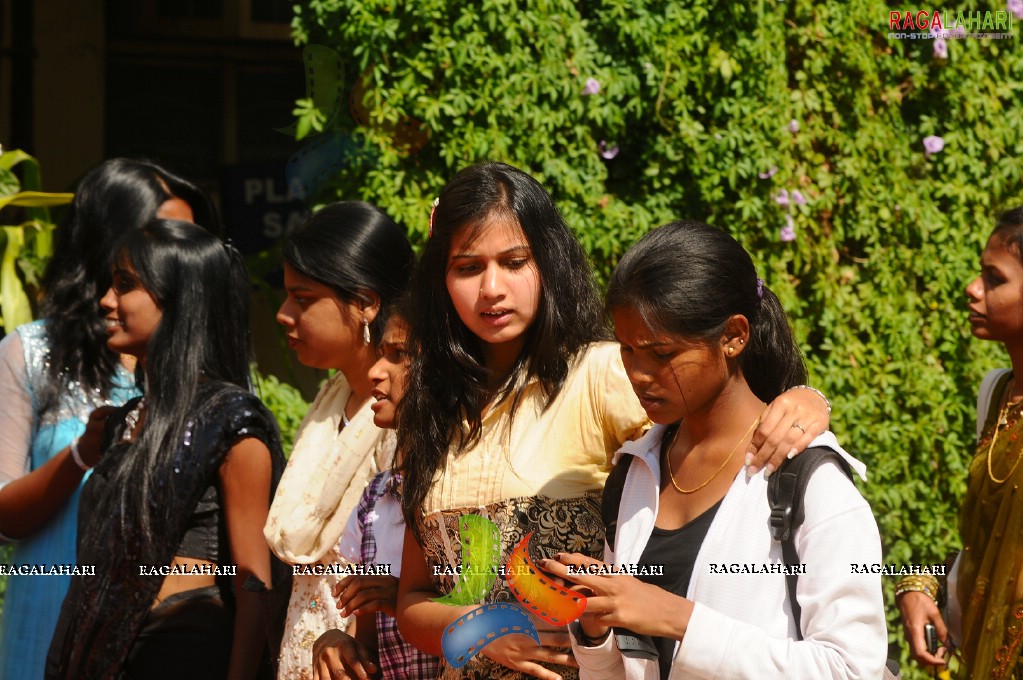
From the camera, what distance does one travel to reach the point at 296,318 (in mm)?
2693

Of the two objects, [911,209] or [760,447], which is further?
[911,209]

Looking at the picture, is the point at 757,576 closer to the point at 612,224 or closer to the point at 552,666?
the point at 552,666

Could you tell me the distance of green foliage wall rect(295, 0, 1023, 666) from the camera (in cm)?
375

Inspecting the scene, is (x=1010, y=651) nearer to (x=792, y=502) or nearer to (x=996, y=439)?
(x=996, y=439)

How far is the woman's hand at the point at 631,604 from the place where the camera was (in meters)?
1.62

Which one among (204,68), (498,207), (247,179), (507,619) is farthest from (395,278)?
(204,68)

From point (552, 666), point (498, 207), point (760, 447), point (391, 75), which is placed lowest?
point (552, 666)

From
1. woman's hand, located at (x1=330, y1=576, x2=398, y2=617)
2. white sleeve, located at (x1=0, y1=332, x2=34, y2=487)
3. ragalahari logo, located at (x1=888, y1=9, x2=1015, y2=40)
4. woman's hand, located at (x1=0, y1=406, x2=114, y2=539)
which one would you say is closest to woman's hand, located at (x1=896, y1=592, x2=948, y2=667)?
woman's hand, located at (x1=330, y1=576, x2=398, y2=617)

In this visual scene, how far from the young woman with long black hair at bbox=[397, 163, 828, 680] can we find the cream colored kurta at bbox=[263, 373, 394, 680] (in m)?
0.38

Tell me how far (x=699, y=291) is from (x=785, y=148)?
2.39 meters

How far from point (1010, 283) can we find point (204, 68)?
390 cm

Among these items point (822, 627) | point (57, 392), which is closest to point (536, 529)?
point (822, 627)

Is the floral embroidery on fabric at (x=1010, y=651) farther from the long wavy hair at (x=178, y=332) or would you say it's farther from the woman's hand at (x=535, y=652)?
the long wavy hair at (x=178, y=332)

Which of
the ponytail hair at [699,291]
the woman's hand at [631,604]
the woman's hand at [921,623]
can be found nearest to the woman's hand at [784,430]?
the ponytail hair at [699,291]
